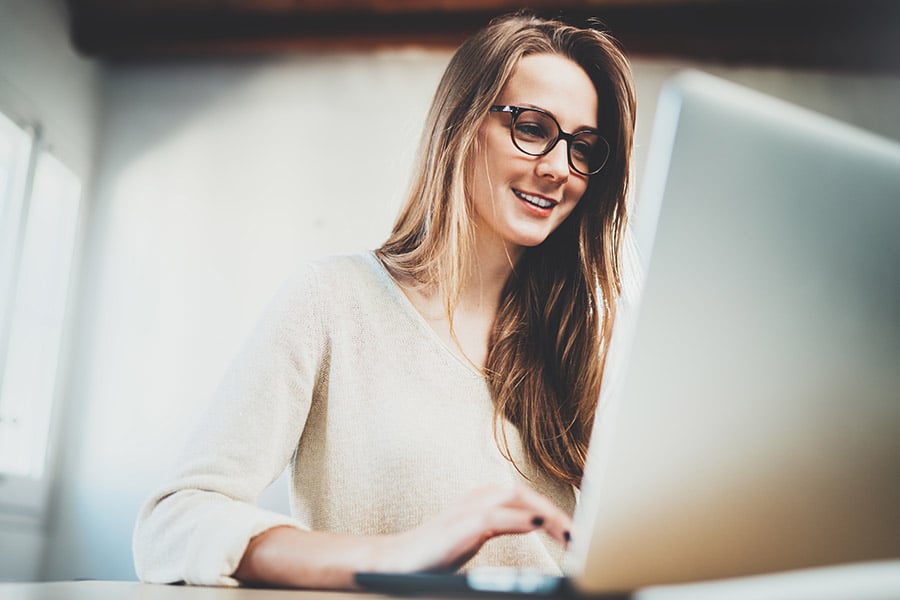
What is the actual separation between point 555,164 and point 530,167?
0.04 m

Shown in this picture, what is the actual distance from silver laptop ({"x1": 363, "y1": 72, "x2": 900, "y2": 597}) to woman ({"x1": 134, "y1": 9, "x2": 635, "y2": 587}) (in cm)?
53

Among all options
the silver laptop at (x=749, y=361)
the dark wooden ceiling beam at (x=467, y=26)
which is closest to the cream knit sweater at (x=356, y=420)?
the silver laptop at (x=749, y=361)

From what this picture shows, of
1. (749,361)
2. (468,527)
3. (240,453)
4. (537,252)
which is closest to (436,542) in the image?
(468,527)

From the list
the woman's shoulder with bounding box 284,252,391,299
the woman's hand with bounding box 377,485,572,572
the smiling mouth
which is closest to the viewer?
the woman's hand with bounding box 377,485,572,572

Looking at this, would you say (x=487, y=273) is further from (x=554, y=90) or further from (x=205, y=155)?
(x=205, y=155)

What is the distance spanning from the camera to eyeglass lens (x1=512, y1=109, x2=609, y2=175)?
1239 mm

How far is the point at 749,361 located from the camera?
47 cm

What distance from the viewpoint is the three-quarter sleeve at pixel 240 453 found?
0.76 metres

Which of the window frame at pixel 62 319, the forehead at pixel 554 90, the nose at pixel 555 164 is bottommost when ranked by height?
the window frame at pixel 62 319

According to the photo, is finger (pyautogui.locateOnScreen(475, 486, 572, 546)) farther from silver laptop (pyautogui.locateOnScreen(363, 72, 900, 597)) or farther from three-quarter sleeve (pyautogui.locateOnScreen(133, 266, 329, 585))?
three-quarter sleeve (pyautogui.locateOnScreen(133, 266, 329, 585))

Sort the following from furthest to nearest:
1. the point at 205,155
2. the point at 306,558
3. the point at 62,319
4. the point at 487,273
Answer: the point at 205,155
the point at 62,319
the point at 487,273
the point at 306,558

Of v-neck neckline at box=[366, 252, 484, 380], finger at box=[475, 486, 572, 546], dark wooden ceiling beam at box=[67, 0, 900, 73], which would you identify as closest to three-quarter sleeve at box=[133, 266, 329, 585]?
v-neck neckline at box=[366, 252, 484, 380]

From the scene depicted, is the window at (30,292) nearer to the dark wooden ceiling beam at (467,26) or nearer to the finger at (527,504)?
the dark wooden ceiling beam at (467,26)

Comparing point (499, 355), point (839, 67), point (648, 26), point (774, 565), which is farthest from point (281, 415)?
point (839, 67)
